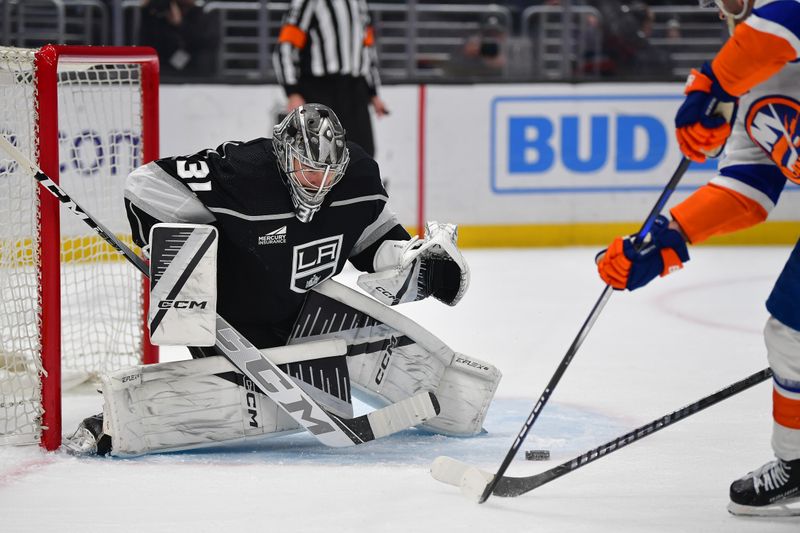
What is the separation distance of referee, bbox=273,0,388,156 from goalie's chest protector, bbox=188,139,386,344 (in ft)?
8.81

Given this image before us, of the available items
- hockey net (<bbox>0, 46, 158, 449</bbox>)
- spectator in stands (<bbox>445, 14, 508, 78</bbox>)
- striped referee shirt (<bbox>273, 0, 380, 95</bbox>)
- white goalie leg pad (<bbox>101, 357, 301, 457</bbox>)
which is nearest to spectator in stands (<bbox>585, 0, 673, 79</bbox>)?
spectator in stands (<bbox>445, 14, 508, 78</bbox>)

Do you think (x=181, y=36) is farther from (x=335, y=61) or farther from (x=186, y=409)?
(x=186, y=409)

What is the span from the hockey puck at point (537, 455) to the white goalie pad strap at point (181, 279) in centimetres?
79

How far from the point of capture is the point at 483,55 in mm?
6867

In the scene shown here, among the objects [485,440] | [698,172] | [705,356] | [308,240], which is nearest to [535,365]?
[705,356]

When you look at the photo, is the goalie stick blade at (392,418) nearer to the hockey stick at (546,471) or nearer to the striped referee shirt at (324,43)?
the hockey stick at (546,471)

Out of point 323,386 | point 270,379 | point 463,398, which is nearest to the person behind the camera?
point 270,379

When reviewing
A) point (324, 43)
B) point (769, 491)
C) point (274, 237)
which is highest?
point (324, 43)

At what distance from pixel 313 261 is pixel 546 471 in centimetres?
76

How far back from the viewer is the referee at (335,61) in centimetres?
555

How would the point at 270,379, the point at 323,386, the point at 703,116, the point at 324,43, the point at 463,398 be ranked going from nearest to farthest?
the point at 703,116 < the point at 270,379 < the point at 323,386 < the point at 463,398 < the point at 324,43

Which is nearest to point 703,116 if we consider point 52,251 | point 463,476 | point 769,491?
point 769,491

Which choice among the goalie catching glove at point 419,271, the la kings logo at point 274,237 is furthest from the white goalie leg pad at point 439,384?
the la kings logo at point 274,237

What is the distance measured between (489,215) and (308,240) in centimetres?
336
